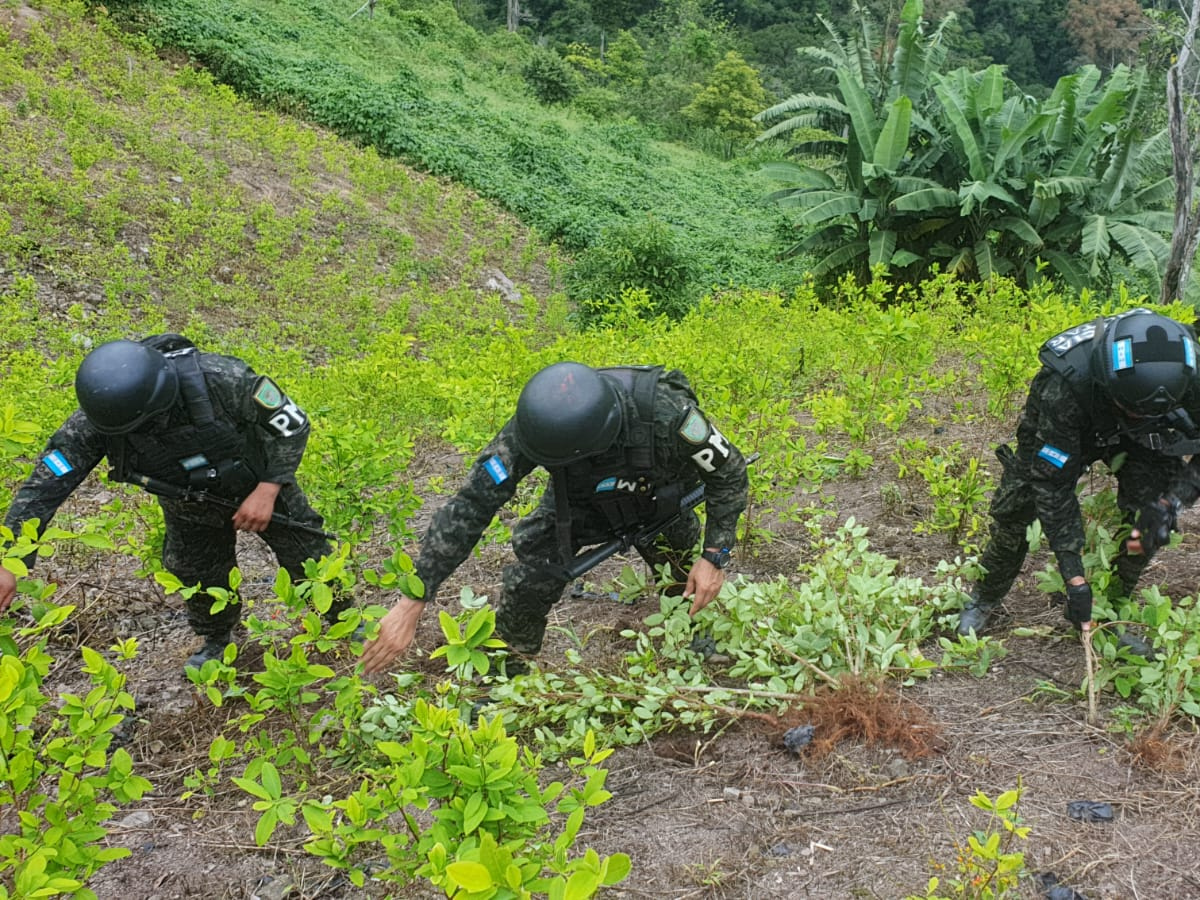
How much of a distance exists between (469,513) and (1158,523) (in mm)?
2333

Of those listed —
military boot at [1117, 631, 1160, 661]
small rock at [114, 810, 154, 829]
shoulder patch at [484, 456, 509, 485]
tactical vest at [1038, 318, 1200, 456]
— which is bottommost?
small rock at [114, 810, 154, 829]

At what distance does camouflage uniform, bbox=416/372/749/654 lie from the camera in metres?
2.69

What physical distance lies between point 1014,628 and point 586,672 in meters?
1.70

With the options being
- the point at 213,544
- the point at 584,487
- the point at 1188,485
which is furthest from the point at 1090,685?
the point at 213,544

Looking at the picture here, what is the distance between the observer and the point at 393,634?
2439mm

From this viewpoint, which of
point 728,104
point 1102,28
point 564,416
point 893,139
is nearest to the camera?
point 564,416

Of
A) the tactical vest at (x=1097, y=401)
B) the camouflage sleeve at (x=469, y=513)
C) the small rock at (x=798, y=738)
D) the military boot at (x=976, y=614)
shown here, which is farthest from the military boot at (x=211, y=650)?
the tactical vest at (x=1097, y=401)

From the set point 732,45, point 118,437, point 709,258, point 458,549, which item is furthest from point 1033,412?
point 732,45

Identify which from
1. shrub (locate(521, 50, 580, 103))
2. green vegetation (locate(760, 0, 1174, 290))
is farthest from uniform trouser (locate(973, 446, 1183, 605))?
shrub (locate(521, 50, 580, 103))

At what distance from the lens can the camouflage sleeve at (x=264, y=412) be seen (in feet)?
10.7

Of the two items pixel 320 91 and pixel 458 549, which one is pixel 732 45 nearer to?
pixel 320 91

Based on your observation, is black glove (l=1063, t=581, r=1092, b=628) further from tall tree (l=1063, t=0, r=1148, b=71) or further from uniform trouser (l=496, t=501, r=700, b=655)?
tall tree (l=1063, t=0, r=1148, b=71)

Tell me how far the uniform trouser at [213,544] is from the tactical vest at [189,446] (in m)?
0.16

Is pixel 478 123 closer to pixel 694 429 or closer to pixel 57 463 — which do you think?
pixel 57 463
